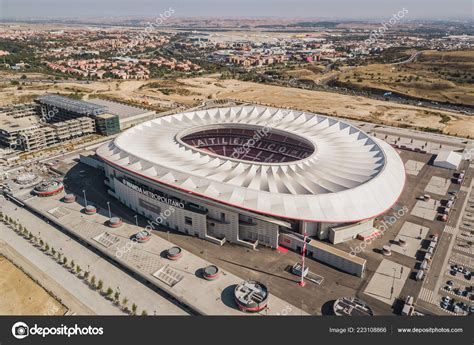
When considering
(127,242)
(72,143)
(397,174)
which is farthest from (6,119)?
(397,174)

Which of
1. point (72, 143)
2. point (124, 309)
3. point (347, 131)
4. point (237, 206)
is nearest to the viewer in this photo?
point (124, 309)

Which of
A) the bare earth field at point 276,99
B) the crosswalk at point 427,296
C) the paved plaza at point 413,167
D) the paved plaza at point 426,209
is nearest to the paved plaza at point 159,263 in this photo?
the crosswalk at point 427,296

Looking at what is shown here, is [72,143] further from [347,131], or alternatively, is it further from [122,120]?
[347,131]

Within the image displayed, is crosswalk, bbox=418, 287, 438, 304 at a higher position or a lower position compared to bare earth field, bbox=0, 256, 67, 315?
higher

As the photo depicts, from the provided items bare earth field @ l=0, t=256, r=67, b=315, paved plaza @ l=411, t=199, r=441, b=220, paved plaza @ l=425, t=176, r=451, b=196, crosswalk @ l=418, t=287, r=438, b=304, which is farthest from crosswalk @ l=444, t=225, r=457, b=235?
bare earth field @ l=0, t=256, r=67, b=315

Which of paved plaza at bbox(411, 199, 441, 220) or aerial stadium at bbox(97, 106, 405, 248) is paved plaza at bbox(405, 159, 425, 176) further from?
paved plaza at bbox(411, 199, 441, 220)

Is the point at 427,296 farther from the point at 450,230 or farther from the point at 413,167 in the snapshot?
the point at 413,167

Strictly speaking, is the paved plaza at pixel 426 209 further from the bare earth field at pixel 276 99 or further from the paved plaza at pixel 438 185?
the bare earth field at pixel 276 99
